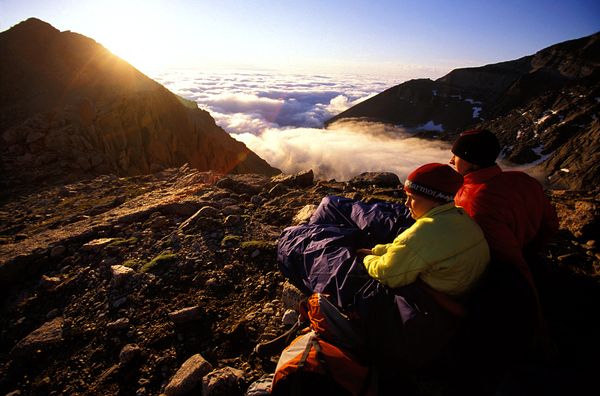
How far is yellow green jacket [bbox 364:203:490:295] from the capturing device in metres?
3.01

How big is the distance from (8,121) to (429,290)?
2846cm

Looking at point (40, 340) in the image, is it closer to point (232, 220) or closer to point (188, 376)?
point (188, 376)

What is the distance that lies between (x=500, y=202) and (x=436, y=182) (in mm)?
1138

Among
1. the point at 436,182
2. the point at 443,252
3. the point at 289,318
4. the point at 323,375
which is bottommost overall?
the point at 289,318

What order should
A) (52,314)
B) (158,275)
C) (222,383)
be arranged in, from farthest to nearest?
(158,275), (52,314), (222,383)

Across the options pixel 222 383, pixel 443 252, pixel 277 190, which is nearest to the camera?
pixel 443 252

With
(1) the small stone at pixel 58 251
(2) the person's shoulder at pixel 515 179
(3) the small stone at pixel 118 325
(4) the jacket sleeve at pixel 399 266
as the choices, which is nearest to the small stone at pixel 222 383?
(3) the small stone at pixel 118 325

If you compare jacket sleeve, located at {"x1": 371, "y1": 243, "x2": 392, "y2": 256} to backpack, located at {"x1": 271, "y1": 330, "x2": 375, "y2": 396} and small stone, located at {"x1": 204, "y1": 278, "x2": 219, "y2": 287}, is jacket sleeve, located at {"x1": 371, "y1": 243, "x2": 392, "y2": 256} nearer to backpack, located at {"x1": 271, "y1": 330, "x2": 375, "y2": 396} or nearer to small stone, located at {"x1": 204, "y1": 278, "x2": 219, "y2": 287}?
backpack, located at {"x1": 271, "y1": 330, "x2": 375, "y2": 396}

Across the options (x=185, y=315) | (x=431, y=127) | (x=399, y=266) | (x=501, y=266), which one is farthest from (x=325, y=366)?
(x=431, y=127)

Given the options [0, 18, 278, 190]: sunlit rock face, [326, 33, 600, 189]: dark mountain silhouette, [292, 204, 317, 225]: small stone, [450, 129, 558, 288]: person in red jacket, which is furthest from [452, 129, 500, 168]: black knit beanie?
[326, 33, 600, 189]: dark mountain silhouette

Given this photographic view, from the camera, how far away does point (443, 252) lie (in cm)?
300

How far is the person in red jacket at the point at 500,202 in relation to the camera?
11.6 ft

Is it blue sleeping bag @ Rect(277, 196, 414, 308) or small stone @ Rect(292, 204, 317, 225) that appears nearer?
blue sleeping bag @ Rect(277, 196, 414, 308)

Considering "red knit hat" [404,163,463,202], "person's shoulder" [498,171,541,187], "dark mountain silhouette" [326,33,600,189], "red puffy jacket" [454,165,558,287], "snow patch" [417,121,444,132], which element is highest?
"red knit hat" [404,163,463,202]
